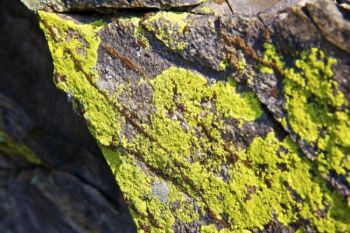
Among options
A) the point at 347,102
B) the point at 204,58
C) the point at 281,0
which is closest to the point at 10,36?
the point at 204,58

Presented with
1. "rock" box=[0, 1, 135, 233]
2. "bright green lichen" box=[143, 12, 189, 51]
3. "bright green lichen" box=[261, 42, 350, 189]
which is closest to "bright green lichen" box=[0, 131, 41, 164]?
"rock" box=[0, 1, 135, 233]

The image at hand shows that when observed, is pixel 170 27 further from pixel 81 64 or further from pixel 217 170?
pixel 217 170

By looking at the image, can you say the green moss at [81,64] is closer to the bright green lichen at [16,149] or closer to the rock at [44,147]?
the rock at [44,147]

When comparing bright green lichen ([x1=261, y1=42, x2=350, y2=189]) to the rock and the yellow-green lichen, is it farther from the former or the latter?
the rock

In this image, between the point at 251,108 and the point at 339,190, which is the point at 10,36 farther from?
the point at 339,190

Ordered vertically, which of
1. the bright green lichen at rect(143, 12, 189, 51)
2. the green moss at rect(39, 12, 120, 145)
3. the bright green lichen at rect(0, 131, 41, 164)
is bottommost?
the bright green lichen at rect(0, 131, 41, 164)

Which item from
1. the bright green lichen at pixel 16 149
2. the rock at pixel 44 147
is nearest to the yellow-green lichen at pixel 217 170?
the rock at pixel 44 147
